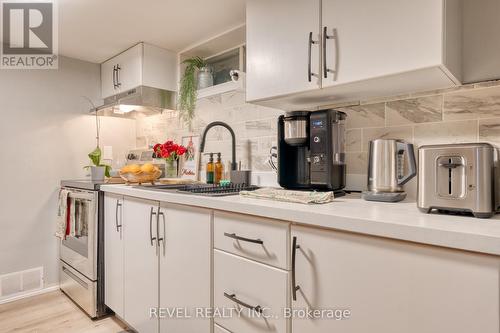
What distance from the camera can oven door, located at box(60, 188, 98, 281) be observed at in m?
2.12

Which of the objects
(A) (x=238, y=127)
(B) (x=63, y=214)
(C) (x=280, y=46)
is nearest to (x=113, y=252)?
(B) (x=63, y=214)

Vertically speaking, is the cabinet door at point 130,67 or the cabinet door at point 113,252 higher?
the cabinet door at point 130,67

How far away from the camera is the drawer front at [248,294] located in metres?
1.07

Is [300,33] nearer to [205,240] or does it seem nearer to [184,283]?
[205,240]

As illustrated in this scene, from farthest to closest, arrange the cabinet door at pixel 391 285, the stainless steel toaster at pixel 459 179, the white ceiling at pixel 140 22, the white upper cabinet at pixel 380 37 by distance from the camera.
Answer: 1. the white ceiling at pixel 140 22
2. the white upper cabinet at pixel 380 37
3. the stainless steel toaster at pixel 459 179
4. the cabinet door at pixel 391 285

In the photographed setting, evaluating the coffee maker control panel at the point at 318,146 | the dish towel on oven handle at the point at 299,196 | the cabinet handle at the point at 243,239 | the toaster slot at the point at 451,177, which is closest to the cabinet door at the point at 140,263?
the cabinet handle at the point at 243,239

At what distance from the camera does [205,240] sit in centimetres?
137

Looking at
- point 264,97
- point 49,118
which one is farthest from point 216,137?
point 49,118

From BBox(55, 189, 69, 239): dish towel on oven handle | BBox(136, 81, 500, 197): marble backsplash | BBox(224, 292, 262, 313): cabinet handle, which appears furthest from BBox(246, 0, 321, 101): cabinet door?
BBox(55, 189, 69, 239): dish towel on oven handle

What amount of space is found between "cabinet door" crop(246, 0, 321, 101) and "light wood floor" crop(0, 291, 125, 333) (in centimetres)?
187

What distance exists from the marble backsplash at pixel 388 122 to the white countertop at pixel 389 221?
40 cm

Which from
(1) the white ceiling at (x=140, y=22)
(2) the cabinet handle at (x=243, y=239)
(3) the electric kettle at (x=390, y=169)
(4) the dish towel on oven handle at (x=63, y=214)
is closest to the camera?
(2) the cabinet handle at (x=243, y=239)

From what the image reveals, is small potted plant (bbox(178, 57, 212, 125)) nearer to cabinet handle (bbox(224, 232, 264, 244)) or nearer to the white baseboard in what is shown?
cabinet handle (bbox(224, 232, 264, 244))

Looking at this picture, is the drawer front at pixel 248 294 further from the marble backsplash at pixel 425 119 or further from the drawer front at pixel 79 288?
the drawer front at pixel 79 288
